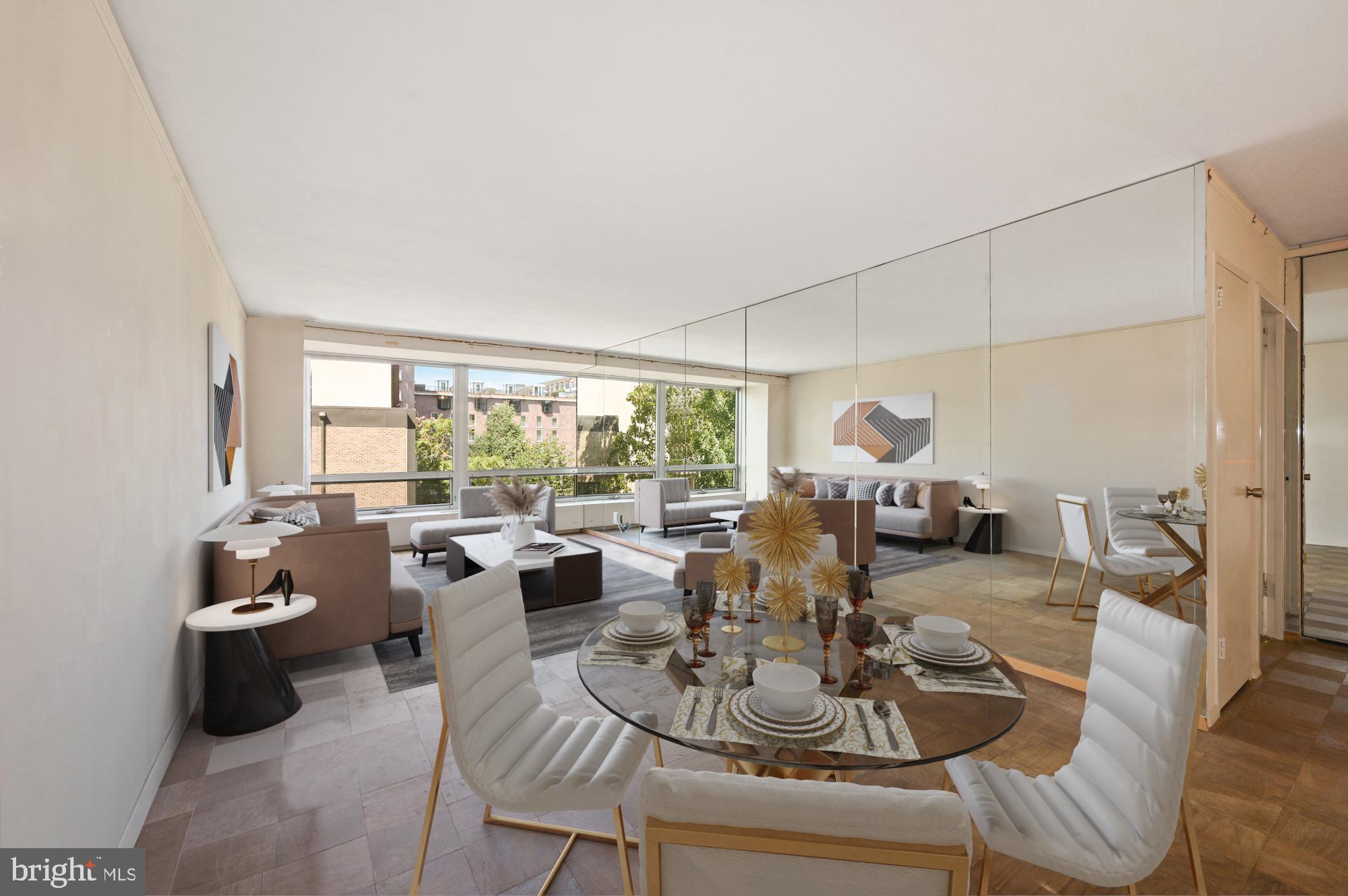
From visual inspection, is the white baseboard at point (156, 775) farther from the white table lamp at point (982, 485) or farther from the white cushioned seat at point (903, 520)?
the white table lamp at point (982, 485)

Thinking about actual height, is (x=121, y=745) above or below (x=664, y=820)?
below

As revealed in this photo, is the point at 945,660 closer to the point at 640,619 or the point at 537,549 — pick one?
the point at 640,619

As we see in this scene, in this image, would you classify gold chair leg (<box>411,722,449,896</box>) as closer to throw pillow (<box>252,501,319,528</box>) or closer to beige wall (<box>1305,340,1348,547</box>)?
throw pillow (<box>252,501,319,528</box>)

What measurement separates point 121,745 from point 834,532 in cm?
386

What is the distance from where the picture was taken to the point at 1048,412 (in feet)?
10.2

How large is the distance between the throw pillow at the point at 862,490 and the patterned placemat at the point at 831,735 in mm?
2876

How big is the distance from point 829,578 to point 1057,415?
2.24 metres

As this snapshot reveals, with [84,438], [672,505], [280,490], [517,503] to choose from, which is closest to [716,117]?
[84,438]

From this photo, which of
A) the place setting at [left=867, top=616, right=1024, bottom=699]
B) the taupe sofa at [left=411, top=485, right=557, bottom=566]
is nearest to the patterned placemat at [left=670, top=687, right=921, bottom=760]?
the place setting at [left=867, top=616, right=1024, bottom=699]

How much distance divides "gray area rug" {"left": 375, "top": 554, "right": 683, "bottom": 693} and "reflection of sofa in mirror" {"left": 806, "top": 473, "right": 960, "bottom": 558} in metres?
1.58

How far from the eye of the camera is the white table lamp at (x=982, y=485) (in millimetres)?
3338

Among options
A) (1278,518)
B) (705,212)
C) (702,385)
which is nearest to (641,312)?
(702,385)

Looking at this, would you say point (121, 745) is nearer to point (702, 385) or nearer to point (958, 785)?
point (958, 785)

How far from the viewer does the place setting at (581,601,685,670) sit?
1.61m
